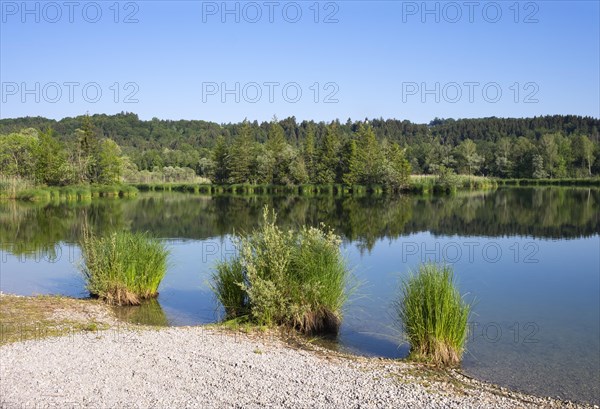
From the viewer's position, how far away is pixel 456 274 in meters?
16.9

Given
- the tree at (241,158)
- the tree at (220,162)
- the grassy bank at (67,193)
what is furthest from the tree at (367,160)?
the grassy bank at (67,193)

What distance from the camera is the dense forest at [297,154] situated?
68188mm

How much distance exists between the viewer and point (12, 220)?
35.8 metres

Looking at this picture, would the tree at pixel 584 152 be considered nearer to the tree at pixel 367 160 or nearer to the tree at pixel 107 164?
the tree at pixel 367 160

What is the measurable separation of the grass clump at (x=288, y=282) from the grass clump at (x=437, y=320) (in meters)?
2.27

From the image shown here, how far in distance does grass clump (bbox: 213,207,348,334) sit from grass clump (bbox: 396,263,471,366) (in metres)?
2.27

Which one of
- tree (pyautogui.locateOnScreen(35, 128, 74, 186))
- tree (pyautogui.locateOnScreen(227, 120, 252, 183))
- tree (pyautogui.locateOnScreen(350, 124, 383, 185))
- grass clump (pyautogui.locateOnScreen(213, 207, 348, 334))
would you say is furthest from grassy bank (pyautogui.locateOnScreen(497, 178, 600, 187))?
grass clump (pyautogui.locateOnScreen(213, 207, 348, 334))

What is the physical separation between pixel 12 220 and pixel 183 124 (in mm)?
149975

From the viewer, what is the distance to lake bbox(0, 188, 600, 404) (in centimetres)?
962

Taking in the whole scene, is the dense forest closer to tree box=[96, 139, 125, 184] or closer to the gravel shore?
tree box=[96, 139, 125, 184]

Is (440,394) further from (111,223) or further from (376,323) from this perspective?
(111,223)

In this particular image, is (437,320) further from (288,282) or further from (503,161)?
(503,161)

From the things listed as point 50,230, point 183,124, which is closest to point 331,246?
point 50,230

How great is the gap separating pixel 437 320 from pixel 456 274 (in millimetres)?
8702
